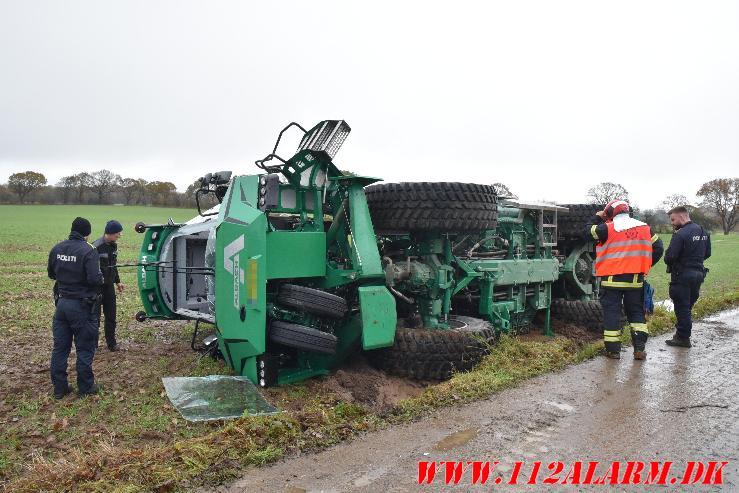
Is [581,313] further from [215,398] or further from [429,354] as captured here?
[215,398]

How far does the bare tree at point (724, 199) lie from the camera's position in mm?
65062

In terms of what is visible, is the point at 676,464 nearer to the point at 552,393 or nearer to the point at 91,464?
the point at 552,393

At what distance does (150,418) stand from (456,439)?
225 centimetres

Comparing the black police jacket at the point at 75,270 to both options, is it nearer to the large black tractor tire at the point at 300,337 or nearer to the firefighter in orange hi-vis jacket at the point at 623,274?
the large black tractor tire at the point at 300,337

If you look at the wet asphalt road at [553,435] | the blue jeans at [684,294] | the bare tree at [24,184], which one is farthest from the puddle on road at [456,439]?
the bare tree at [24,184]

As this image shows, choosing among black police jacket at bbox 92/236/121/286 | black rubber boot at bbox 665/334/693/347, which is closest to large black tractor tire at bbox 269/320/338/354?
black police jacket at bbox 92/236/121/286

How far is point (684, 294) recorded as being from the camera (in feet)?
21.9

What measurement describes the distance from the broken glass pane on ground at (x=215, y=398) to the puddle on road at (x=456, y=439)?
1279mm

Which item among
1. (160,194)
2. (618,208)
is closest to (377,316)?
Result: (618,208)

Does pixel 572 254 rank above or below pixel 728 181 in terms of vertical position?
below

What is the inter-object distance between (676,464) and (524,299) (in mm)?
4094

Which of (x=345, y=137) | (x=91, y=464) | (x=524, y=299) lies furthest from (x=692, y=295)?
(x=91, y=464)

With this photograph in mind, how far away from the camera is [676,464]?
10.5 ft

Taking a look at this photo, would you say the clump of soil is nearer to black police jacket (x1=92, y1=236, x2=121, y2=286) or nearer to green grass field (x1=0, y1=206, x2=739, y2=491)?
green grass field (x1=0, y1=206, x2=739, y2=491)
